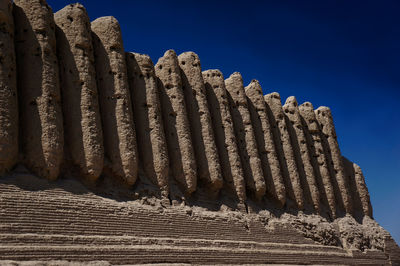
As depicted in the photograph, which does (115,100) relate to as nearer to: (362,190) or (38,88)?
(38,88)

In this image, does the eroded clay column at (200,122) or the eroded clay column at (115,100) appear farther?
the eroded clay column at (200,122)

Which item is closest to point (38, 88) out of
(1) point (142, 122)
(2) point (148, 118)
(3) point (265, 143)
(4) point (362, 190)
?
(1) point (142, 122)

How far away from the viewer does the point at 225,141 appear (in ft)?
43.8

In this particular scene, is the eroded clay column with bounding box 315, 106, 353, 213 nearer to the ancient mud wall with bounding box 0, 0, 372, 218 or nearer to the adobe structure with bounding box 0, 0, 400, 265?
the ancient mud wall with bounding box 0, 0, 372, 218

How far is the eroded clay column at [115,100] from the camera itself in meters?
10.4

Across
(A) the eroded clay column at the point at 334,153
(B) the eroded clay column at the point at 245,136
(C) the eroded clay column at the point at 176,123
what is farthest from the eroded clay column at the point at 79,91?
(A) the eroded clay column at the point at 334,153

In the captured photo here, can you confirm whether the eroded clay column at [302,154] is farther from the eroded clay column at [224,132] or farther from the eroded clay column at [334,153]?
the eroded clay column at [224,132]

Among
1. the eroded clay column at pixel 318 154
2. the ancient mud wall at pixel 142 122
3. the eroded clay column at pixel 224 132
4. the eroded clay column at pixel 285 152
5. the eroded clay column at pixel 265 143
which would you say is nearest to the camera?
the ancient mud wall at pixel 142 122

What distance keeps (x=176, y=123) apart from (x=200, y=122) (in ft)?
3.16

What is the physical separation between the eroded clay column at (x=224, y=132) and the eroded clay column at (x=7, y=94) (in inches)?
240

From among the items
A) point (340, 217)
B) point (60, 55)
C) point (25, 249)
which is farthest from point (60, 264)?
point (340, 217)

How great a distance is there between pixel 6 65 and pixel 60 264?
4062mm

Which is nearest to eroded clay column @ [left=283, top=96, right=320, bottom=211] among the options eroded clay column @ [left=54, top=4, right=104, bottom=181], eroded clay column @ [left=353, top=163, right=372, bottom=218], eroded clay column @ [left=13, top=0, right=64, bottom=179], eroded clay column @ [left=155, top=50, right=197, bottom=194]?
eroded clay column @ [left=353, top=163, right=372, bottom=218]

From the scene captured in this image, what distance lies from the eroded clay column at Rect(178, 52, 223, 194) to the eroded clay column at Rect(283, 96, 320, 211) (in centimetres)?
437
